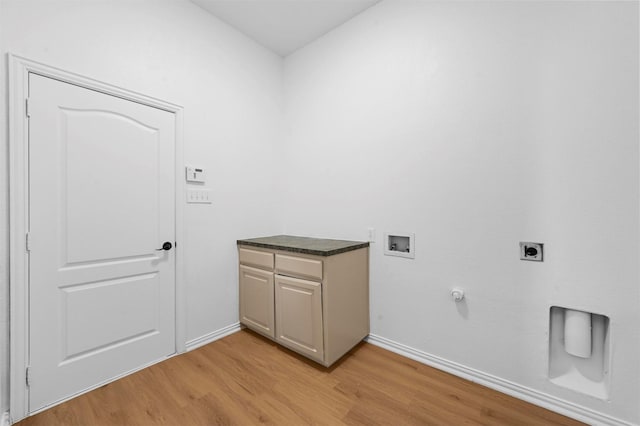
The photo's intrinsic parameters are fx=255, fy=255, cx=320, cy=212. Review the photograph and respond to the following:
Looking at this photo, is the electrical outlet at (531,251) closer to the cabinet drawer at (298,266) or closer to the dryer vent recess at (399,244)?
the dryer vent recess at (399,244)

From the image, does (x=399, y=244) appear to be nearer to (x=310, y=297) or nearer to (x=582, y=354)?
(x=310, y=297)

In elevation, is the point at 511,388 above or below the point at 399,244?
below

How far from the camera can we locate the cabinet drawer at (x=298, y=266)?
1893mm

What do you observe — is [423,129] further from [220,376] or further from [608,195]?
[220,376]

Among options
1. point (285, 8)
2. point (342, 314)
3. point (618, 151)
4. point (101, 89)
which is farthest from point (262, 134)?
point (618, 151)

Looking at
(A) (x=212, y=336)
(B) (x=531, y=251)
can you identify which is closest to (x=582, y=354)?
(B) (x=531, y=251)

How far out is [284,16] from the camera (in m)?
2.32

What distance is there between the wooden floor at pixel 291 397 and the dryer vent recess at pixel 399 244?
0.82 meters

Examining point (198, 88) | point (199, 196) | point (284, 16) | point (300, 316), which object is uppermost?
point (284, 16)

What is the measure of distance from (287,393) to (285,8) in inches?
118

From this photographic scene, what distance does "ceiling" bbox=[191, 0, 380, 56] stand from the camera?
2184 millimetres

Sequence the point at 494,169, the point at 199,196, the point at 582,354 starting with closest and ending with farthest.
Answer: the point at 582,354
the point at 494,169
the point at 199,196

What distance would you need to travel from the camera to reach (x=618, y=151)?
132 centimetres

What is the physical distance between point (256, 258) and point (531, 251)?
79.9 inches
